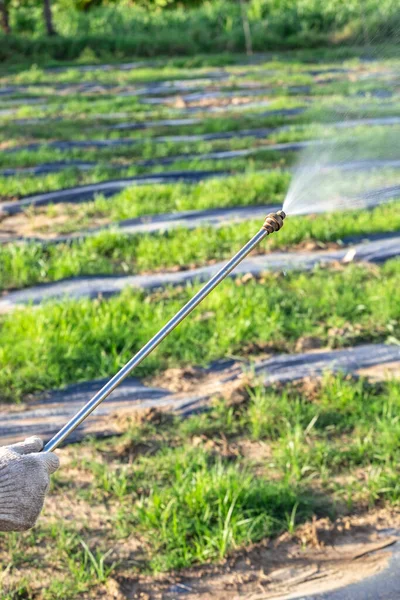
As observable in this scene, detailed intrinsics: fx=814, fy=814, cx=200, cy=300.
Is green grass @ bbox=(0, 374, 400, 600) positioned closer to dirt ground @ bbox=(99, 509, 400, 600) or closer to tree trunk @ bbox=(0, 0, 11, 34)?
dirt ground @ bbox=(99, 509, 400, 600)

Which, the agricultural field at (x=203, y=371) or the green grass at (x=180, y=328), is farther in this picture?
the green grass at (x=180, y=328)

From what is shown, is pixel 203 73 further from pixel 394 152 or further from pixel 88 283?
pixel 88 283

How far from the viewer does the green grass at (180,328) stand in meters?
3.65

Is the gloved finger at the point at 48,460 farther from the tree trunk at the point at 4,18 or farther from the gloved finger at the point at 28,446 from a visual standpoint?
the tree trunk at the point at 4,18

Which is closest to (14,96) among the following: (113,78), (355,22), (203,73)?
(113,78)

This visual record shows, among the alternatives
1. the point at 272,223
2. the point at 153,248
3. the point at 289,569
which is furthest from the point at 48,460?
the point at 153,248

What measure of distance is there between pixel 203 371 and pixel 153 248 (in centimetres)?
154

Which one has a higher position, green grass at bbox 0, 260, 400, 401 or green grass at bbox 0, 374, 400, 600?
green grass at bbox 0, 260, 400, 401

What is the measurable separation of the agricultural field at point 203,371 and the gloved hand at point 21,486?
933 mm

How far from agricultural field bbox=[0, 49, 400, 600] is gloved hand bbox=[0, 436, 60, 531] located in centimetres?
93

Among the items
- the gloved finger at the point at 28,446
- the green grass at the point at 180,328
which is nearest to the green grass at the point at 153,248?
the green grass at the point at 180,328

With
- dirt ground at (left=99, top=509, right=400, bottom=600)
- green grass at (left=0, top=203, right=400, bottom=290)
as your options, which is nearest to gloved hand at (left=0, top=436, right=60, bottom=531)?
dirt ground at (left=99, top=509, right=400, bottom=600)

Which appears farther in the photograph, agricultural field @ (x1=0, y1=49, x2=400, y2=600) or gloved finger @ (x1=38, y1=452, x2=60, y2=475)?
agricultural field @ (x1=0, y1=49, x2=400, y2=600)

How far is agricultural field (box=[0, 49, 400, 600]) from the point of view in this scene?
2492mm
